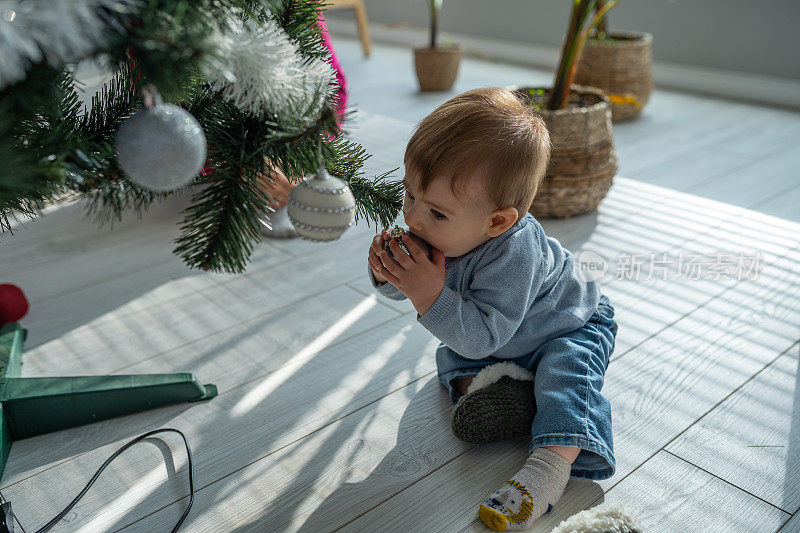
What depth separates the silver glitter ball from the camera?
0.48 m

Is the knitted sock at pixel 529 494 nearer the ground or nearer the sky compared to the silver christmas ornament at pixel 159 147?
nearer the ground

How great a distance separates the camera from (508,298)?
0.86 m

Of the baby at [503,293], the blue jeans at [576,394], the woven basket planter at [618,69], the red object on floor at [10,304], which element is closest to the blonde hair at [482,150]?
the baby at [503,293]

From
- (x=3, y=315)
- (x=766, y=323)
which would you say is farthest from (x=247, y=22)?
(x=766, y=323)

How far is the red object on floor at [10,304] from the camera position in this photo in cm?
114

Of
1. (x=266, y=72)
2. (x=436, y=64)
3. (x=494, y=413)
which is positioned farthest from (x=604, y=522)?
(x=436, y=64)

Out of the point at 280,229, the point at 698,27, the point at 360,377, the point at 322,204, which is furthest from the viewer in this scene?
the point at 698,27

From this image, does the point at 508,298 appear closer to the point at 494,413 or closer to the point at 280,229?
the point at 494,413

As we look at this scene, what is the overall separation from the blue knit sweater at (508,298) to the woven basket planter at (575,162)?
67cm

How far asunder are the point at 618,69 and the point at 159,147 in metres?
2.20

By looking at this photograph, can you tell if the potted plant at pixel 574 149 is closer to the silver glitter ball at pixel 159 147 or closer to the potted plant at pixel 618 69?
the potted plant at pixel 618 69

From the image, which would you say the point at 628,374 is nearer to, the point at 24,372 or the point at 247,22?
the point at 247,22

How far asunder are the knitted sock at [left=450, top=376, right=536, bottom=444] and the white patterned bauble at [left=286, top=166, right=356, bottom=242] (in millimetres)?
349

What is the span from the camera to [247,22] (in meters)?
0.52
